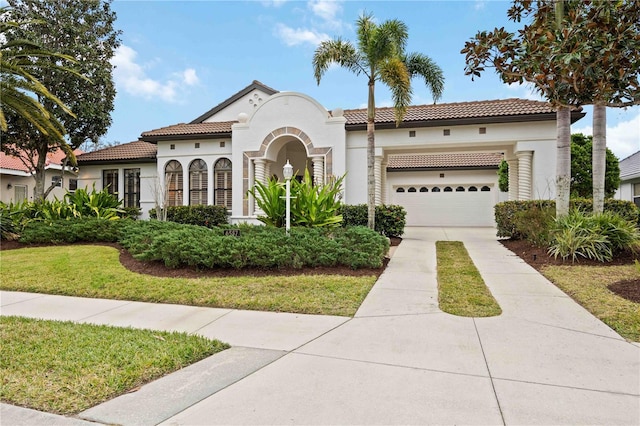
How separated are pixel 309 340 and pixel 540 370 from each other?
235cm

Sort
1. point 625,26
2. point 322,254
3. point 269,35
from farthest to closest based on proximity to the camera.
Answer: point 269,35
point 322,254
point 625,26

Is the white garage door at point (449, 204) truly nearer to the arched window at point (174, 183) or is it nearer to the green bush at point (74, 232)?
the arched window at point (174, 183)

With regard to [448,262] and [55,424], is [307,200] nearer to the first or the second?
[448,262]

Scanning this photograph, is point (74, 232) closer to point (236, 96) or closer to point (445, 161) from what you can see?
point (236, 96)

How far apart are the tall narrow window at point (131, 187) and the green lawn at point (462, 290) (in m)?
16.7

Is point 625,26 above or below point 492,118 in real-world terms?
below

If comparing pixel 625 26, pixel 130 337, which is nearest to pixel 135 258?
pixel 130 337

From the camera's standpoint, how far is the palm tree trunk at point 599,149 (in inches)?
398

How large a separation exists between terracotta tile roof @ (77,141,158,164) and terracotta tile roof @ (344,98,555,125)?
1087 cm

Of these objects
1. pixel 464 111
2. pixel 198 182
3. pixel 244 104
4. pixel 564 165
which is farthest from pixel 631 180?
pixel 198 182

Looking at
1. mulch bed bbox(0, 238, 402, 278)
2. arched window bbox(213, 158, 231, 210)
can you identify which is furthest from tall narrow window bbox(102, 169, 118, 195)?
mulch bed bbox(0, 238, 402, 278)

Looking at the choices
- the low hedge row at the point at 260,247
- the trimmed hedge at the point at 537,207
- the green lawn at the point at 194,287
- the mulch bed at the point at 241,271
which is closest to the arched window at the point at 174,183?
the low hedge row at the point at 260,247

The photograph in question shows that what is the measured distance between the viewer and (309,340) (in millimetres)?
4500

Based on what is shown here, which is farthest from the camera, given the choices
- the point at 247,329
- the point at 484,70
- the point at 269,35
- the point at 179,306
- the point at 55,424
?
the point at 269,35
